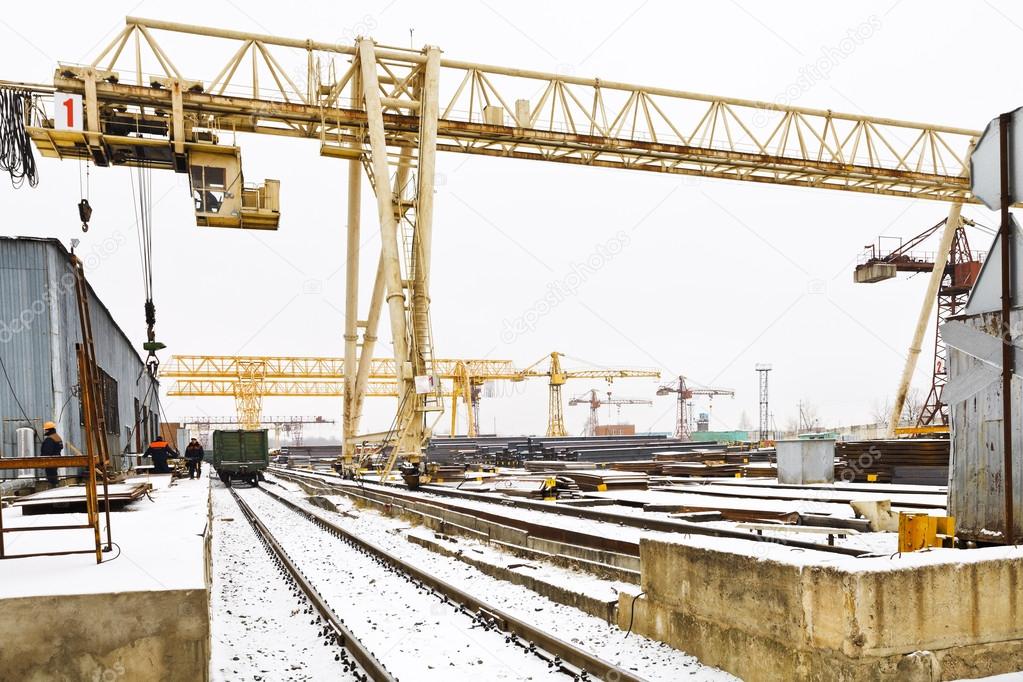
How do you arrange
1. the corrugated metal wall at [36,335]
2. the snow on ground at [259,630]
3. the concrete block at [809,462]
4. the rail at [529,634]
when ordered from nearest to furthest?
the rail at [529,634] → the snow on ground at [259,630] → the corrugated metal wall at [36,335] → the concrete block at [809,462]

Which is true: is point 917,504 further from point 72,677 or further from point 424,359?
point 424,359

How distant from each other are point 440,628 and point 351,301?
1975 cm

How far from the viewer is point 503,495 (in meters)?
14.9

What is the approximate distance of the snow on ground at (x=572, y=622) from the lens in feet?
15.9

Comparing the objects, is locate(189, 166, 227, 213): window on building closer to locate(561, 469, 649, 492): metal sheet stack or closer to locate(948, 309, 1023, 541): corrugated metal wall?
locate(561, 469, 649, 492): metal sheet stack

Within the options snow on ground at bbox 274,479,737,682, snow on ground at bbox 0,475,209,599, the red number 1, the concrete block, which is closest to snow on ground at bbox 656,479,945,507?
the concrete block

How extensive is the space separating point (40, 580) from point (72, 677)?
675mm

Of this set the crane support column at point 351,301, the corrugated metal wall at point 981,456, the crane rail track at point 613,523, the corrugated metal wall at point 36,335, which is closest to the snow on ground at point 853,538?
the crane rail track at point 613,523

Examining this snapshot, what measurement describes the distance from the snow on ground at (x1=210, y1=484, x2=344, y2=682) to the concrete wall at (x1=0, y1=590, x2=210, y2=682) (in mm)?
1017

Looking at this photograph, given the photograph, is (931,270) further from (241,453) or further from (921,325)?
(241,453)

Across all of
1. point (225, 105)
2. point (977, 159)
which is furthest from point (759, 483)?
point (225, 105)

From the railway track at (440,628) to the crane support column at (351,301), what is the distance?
14942mm

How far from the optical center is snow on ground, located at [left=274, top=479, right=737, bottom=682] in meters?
4.84

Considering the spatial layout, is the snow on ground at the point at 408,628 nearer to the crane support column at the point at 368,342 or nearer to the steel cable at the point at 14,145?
the steel cable at the point at 14,145
